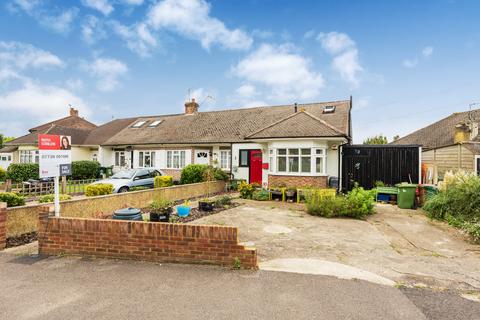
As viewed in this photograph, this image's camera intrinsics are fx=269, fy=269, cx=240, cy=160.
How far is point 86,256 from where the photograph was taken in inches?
192

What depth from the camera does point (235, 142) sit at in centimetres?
1747

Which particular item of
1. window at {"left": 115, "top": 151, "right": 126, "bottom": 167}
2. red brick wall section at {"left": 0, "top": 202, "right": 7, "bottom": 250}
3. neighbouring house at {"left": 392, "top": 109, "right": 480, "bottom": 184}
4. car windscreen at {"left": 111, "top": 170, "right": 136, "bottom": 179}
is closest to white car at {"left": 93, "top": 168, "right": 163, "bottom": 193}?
car windscreen at {"left": 111, "top": 170, "right": 136, "bottom": 179}

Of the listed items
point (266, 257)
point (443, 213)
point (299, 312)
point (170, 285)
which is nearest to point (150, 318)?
point (170, 285)

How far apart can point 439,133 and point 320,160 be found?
49.4 ft

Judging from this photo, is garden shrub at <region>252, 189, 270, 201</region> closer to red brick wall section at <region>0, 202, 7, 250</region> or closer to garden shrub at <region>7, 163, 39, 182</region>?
red brick wall section at <region>0, 202, 7, 250</region>

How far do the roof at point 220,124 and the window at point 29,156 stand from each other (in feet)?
23.3

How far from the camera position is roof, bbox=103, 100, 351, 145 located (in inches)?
709

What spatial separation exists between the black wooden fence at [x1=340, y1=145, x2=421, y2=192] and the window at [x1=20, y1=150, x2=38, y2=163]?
25656mm

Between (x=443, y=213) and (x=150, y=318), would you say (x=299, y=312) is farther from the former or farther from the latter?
(x=443, y=213)

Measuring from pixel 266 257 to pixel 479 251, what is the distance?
184 inches

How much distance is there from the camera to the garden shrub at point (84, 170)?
20.7 metres

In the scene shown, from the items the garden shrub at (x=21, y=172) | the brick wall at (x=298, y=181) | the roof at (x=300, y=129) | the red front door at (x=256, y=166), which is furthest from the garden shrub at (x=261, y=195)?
the garden shrub at (x=21, y=172)

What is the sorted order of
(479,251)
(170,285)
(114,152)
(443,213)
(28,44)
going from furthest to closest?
(114,152)
(28,44)
(443,213)
(479,251)
(170,285)

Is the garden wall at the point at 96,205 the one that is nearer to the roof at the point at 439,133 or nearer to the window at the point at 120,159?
the window at the point at 120,159
